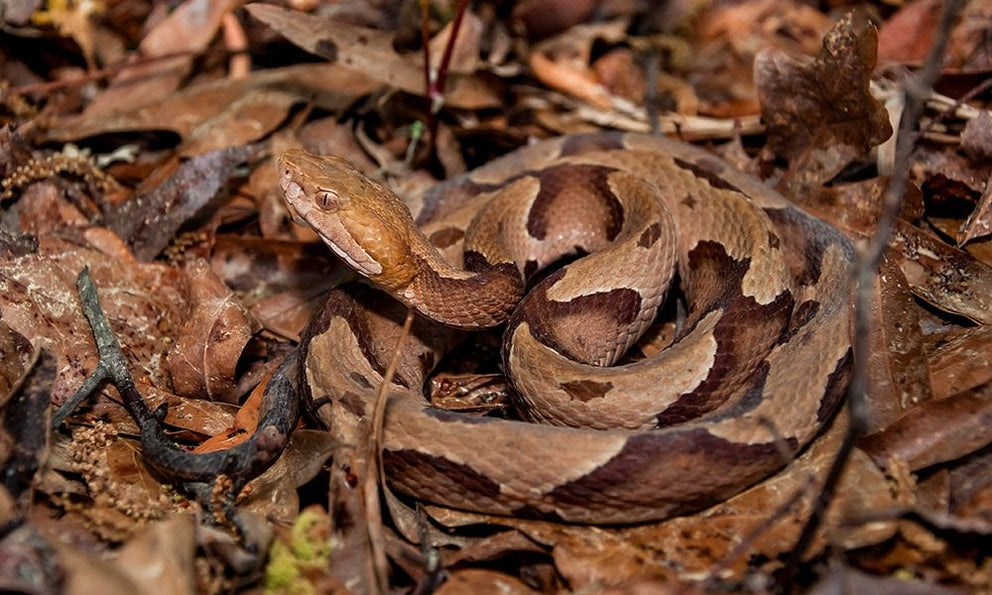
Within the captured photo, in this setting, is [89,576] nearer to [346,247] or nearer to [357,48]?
[346,247]

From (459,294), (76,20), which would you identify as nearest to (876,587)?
(459,294)

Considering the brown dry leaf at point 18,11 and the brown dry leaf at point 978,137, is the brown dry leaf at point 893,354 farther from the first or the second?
the brown dry leaf at point 18,11

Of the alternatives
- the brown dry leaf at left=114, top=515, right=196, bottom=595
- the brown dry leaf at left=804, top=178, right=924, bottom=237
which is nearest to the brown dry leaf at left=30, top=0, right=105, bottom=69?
the brown dry leaf at left=114, top=515, right=196, bottom=595

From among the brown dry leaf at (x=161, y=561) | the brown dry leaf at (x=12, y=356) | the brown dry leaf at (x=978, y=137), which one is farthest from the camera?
the brown dry leaf at (x=978, y=137)

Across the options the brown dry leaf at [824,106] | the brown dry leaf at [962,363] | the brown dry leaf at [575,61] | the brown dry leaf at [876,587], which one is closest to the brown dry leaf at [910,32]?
the brown dry leaf at [824,106]

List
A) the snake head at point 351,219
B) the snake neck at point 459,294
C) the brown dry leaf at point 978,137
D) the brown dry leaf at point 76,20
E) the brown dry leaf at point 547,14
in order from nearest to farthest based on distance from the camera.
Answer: the snake head at point 351,219 < the snake neck at point 459,294 < the brown dry leaf at point 978,137 < the brown dry leaf at point 76,20 < the brown dry leaf at point 547,14

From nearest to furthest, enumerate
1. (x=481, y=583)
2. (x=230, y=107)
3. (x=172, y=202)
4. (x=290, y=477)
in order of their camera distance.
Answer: (x=481, y=583) < (x=290, y=477) < (x=172, y=202) < (x=230, y=107)

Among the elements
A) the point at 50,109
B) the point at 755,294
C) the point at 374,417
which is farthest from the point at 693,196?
the point at 50,109

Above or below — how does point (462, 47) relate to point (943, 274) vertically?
above
